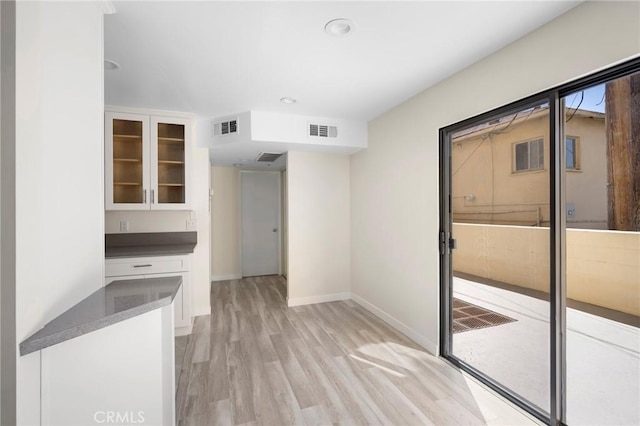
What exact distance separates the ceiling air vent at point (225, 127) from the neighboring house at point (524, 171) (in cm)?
241

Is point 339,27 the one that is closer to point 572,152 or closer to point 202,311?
point 572,152

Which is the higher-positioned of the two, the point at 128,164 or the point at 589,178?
the point at 128,164

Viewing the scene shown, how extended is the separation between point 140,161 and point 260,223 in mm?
2710

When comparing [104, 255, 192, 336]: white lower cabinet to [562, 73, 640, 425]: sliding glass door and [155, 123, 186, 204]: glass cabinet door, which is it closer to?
[155, 123, 186, 204]: glass cabinet door

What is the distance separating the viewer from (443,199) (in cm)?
257

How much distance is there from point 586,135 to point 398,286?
6.77ft

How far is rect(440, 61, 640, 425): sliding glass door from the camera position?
1.65 metres

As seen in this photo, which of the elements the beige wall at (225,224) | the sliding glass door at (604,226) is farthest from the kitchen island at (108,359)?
the beige wall at (225,224)

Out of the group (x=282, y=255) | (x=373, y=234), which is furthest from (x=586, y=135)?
(x=282, y=255)

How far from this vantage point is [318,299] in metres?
4.12

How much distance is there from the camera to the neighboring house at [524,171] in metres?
1.70

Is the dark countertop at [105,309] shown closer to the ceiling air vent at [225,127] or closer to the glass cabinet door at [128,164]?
the glass cabinet door at [128,164]

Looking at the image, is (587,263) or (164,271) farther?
(164,271)

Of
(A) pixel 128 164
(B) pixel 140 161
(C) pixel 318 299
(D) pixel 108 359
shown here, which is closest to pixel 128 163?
(A) pixel 128 164
